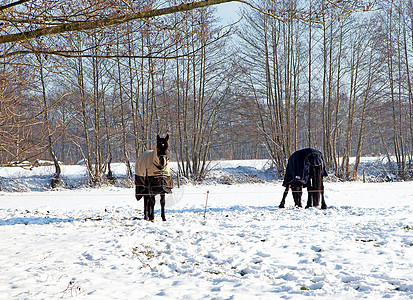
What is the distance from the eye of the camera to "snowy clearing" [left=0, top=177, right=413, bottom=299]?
3.77m

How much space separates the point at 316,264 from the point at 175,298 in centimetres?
206

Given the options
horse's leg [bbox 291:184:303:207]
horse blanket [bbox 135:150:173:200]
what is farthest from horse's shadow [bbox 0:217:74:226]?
horse's leg [bbox 291:184:303:207]

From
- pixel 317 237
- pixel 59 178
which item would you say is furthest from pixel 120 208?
pixel 59 178

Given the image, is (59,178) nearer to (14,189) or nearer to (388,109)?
(14,189)

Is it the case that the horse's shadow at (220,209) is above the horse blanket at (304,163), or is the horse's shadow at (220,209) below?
below

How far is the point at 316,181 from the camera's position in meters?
10.2

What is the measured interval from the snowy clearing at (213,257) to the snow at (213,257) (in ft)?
0.04

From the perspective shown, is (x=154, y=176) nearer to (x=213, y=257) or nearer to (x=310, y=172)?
(x=213, y=257)

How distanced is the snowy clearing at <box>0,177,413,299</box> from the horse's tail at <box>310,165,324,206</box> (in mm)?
1400

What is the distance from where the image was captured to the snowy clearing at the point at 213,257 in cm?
377

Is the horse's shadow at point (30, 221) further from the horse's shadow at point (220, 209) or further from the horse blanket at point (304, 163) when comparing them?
the horse blanket at point (304, 163)

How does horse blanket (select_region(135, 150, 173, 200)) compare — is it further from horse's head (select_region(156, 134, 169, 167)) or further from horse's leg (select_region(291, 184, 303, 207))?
horse's leg (select_region(291, 184, 303, 207))

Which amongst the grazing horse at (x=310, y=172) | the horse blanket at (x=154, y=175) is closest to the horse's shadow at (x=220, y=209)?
the grazing horse at (x=310, y=172)

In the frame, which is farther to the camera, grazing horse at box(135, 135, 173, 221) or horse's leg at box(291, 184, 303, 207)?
horse's leg at box(291, 184, 303, 207)
